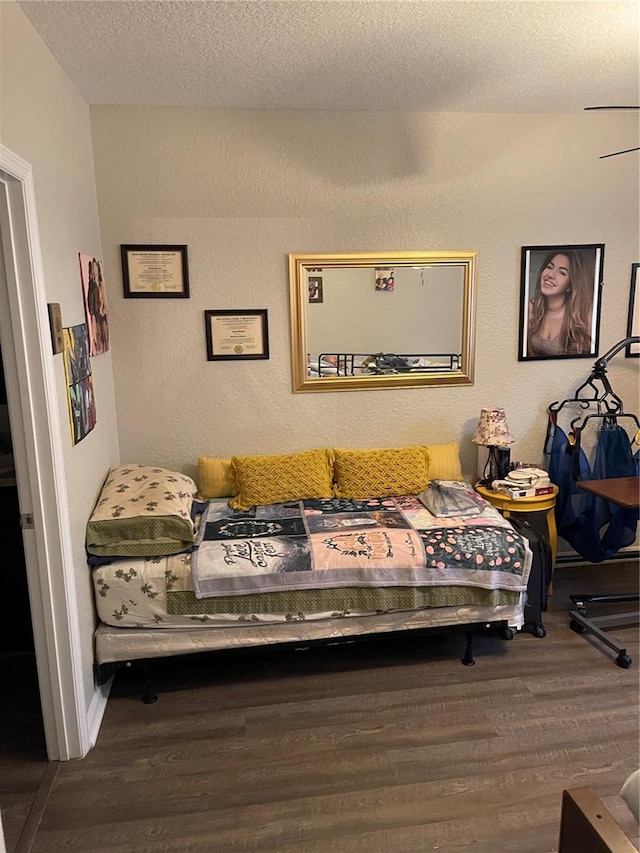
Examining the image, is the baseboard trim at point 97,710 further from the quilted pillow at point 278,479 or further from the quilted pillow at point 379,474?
the quilted pillow at point 379,474

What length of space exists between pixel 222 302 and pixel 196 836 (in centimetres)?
244

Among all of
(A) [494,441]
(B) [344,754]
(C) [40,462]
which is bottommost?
(B) [344,754]

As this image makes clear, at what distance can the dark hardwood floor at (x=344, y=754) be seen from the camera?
2.00 metres

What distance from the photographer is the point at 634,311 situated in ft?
12.1

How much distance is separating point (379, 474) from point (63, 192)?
80.0 inches

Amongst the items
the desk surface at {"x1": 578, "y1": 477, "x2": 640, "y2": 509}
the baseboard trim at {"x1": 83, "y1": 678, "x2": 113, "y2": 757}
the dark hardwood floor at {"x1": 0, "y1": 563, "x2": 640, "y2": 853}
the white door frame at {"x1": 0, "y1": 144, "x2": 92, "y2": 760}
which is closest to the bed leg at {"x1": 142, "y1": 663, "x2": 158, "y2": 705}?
the dark hardwood floor at {"x1": 0, "y1": 563, "x2": 640, "y2": 853}

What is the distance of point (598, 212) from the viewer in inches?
140

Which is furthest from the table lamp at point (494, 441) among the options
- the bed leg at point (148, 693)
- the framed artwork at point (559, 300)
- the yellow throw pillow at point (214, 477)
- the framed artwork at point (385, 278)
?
the bed leg at point (148, 693)

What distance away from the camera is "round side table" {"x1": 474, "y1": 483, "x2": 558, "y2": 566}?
3307mm

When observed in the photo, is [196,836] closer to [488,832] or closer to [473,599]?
[488,832]

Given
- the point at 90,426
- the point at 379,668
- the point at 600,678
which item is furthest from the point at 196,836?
the point at 600,678

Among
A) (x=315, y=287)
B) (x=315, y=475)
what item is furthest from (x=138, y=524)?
(x=315, y=287)

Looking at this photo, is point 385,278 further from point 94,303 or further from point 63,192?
point 63,192

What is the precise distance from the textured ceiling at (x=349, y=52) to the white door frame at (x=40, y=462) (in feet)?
2.56
